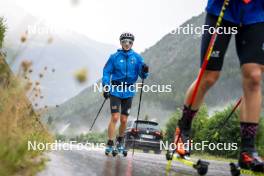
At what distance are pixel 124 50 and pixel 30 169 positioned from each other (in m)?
6.08

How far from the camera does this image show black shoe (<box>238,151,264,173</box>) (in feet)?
14.5

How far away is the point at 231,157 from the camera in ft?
93.8

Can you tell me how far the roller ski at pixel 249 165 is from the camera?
4.42 meters

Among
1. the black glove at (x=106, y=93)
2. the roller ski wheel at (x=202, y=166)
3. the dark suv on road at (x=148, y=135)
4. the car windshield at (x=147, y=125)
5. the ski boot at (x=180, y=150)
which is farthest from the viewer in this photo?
the car windshield at (x=147, y=125)

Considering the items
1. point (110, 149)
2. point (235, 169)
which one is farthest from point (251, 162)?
point (110, 149)

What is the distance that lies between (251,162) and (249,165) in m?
0.05

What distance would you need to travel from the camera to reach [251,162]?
14.8 feet

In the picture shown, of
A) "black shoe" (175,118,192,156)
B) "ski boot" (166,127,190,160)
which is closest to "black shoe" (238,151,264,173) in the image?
"ski boot" (166,127,190,160)

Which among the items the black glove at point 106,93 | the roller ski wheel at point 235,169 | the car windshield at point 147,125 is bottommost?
the roller ski wheel at point 235,169

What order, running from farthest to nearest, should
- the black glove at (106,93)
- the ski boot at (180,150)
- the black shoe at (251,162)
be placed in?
the black glove at (106,93) < the ski boot at (180,150) < the black shoe at (251,162)

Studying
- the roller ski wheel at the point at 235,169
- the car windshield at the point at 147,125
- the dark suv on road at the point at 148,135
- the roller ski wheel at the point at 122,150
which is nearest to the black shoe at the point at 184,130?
the roller ski wheel at the point at 235,169

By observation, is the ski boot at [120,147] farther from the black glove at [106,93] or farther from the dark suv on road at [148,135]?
the dark suv on road at [148,135]

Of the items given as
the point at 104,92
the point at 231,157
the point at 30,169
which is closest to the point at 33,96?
the point at 30,169

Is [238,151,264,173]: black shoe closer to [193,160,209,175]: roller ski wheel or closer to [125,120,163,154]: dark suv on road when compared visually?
[193,160,209,175]: roller ski wheel
